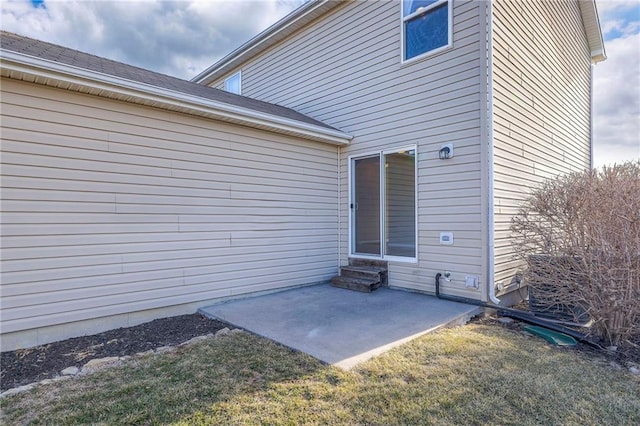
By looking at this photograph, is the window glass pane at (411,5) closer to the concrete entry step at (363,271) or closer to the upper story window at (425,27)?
the upper story window at (425,27)

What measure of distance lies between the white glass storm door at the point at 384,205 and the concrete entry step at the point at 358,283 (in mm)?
535

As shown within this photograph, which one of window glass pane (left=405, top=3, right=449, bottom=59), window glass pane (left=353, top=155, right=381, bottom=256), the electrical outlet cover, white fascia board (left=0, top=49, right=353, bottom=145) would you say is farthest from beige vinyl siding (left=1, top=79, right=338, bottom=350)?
the electrical outlet cover

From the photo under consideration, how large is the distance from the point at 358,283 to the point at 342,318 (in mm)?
1507

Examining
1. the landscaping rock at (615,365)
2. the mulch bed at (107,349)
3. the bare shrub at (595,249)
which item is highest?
the bare shrub at (595,249)

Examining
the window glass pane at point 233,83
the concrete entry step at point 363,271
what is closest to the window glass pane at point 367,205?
the concrete entry step at point 363,271

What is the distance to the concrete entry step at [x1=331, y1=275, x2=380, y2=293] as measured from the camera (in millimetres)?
5422

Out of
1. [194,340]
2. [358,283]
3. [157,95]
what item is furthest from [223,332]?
[157,95]

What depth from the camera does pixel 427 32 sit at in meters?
5.28

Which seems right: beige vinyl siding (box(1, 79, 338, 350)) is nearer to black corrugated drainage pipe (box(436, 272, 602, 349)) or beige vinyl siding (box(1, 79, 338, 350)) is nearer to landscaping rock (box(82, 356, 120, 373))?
landscaping rock (box(82, 356, 120, 373))

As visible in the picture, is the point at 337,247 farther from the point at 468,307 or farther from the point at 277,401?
the point at 277,401

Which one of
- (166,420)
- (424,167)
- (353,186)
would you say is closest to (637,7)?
(424,167)

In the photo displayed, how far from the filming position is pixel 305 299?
4.98m

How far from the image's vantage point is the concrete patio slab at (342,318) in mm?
3215

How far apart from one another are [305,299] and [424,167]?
277 centimetres
